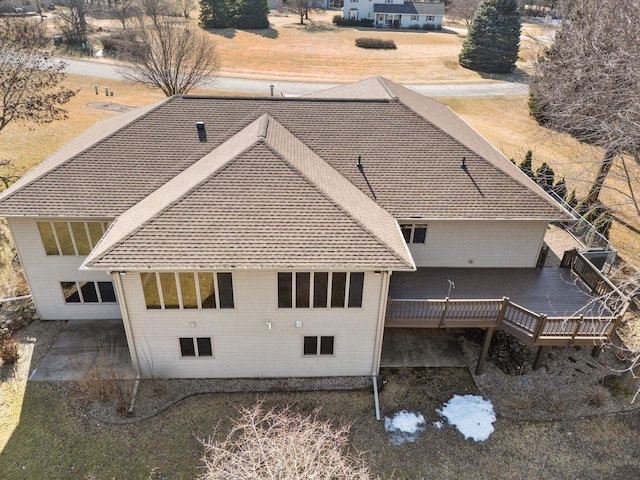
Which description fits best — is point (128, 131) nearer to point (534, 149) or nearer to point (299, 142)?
point (299, 142)

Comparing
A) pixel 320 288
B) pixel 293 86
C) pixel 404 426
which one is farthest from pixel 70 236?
pixel 293 86

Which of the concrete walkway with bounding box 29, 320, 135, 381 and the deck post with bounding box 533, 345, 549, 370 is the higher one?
the deck post with bounding box 533, 345, 549, 370

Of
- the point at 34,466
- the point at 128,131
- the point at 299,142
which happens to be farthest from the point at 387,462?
the point at 128,131

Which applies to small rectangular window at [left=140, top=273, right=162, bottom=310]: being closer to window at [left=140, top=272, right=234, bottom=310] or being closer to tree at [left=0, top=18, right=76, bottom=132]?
window at [left=140, top=272, right=234, bottom=310]

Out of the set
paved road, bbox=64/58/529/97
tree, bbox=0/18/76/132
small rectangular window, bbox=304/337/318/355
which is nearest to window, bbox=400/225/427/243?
small rectangular window, bbox=304/337/318/355

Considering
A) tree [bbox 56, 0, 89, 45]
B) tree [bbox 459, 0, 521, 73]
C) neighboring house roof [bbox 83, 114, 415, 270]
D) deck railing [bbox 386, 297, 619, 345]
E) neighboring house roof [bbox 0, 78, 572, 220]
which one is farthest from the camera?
tree [bbox 56, 0, 89, 45]

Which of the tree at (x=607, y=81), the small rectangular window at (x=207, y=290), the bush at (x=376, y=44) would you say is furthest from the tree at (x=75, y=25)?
the small rectangular window at (x=207, y=290)

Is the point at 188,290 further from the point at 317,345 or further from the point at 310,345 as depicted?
the point at 317,345
